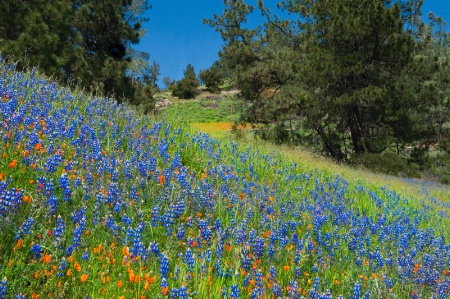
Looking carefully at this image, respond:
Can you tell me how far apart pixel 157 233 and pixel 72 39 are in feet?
46.9

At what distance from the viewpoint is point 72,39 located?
627 inches

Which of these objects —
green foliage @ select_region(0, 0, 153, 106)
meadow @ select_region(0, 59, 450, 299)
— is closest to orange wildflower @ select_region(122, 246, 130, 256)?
meadow @ select_region(0, 59, 450, 299)

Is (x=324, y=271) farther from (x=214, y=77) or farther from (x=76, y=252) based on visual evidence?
(x=214, y=77)

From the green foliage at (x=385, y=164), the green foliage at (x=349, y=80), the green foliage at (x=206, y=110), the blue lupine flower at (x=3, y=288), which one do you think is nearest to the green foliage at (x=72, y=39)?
the green foliage at (x=349, y=80)

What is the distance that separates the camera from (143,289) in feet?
8.40

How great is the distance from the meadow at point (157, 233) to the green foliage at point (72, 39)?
5.74 metres

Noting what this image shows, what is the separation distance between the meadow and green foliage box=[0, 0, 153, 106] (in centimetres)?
574

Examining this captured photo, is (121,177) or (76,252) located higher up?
(121,177)

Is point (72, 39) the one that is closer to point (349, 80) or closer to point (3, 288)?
point (349, 80)

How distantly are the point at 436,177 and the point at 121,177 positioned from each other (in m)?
18.9

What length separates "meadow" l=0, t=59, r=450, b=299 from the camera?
2.57 metres

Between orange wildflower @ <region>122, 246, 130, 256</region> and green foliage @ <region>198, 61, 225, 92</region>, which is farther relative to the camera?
green foliage @ <region>198, 61, 225, 92</region>

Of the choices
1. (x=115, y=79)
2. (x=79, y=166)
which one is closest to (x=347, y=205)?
(x=79, y=166)

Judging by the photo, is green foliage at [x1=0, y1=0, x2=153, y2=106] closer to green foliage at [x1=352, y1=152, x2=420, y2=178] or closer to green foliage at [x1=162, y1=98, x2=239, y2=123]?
green foliage at [x1=352, y1=152, x2=420, y2=178]
